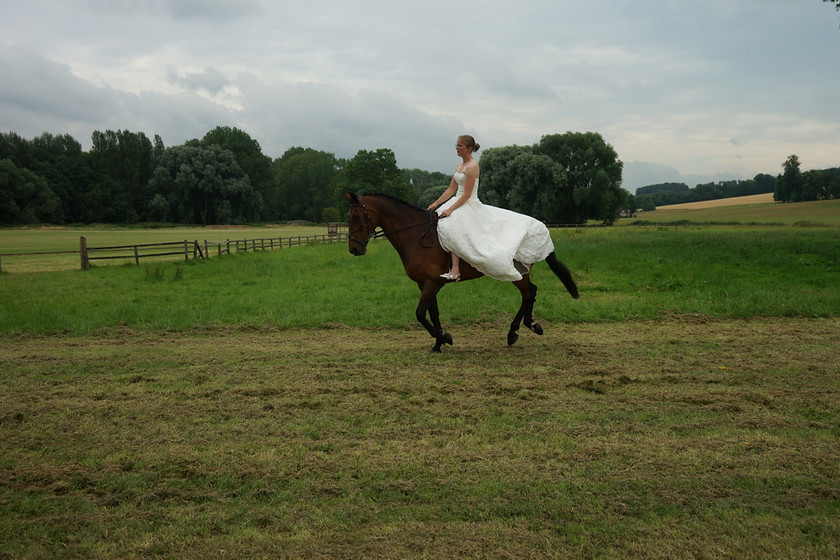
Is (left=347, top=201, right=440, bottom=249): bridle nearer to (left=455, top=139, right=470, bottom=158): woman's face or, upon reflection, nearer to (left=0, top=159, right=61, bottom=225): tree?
(left=455, top=139, right=470, bottom=158): woman's face

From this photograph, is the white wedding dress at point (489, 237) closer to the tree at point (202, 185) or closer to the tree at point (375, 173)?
the tree at point (375, 173)

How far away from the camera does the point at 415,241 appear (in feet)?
28.0

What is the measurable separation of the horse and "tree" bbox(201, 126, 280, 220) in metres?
85.2

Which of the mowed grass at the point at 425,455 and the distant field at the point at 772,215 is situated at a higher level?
the distant field at the point at 772,215

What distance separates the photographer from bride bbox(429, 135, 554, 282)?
8273 mm

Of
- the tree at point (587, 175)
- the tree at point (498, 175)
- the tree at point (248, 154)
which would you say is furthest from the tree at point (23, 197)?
the tree at point (587, 175)

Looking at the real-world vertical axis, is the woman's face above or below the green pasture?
above

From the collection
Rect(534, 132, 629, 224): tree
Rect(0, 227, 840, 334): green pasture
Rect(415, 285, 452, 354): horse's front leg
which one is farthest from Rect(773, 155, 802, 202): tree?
Rect(415, 285, 452, 354): horse's front leg

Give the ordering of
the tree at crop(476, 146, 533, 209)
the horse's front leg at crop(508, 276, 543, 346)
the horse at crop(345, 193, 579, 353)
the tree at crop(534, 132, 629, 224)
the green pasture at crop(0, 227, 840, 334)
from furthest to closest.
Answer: the tree at crop(534, 132, 629, 224) < the tree at crop(476, 146, 533, 209) < the green pasture at crop(0, 227, 840, 334) < the horse's front leg at crop(508, 276, 543, 346) < the horse at crop(345, 193, 579, 353)

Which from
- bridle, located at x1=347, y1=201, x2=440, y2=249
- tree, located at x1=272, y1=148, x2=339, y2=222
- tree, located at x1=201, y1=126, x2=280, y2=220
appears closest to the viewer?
bridle, located at x1=347, y1=201, x2=440, y2=249

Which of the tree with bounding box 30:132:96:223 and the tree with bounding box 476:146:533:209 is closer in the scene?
the tree with bounding box 476:146:533:209

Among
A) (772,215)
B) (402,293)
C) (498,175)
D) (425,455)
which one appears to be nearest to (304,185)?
(498,175)

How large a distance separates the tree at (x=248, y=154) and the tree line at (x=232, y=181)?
0.55 ft

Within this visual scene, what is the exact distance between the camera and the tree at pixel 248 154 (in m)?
88.8
